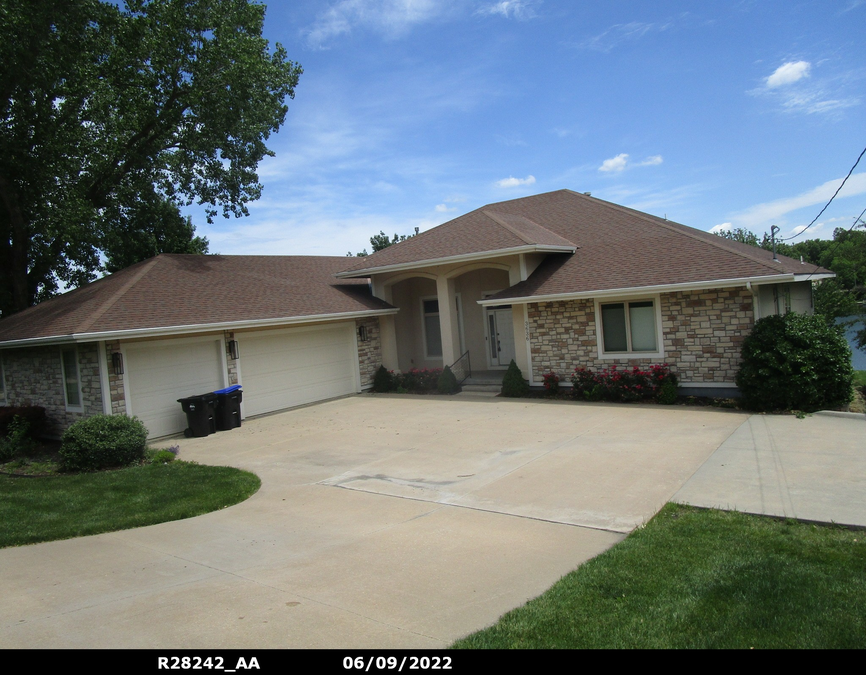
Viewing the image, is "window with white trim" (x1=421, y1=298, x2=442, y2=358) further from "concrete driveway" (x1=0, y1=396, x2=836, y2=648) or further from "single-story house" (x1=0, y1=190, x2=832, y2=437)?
"concrete driveway" (x1=0, y1=396, x2=836, y2=648)

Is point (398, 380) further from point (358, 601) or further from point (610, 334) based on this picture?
point (358, 601)

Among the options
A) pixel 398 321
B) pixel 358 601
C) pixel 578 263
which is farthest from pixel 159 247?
pixel 358 601

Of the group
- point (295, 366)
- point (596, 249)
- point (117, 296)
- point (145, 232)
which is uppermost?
point (145, 232)

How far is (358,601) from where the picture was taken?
491 cm

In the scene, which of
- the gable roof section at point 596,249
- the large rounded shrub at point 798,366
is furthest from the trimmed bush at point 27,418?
the large rounded shrub at point 798,366

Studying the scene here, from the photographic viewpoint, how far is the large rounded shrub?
11930mm

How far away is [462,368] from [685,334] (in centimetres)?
704

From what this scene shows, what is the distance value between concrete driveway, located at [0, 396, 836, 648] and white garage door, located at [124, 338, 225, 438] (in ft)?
8.39

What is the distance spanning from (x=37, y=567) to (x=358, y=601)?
3.63m

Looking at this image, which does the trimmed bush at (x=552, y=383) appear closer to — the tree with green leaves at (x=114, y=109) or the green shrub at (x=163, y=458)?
the green shrub at (x=163, y=458)

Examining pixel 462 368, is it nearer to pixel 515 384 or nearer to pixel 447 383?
pixel 447 383

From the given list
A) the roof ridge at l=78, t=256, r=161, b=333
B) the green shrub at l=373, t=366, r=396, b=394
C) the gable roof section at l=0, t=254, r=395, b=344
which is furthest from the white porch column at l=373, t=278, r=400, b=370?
the roof ridge at l=78, t=256, r=161, b=333

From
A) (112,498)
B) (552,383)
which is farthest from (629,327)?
(112,498)

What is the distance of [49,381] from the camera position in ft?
48.4
